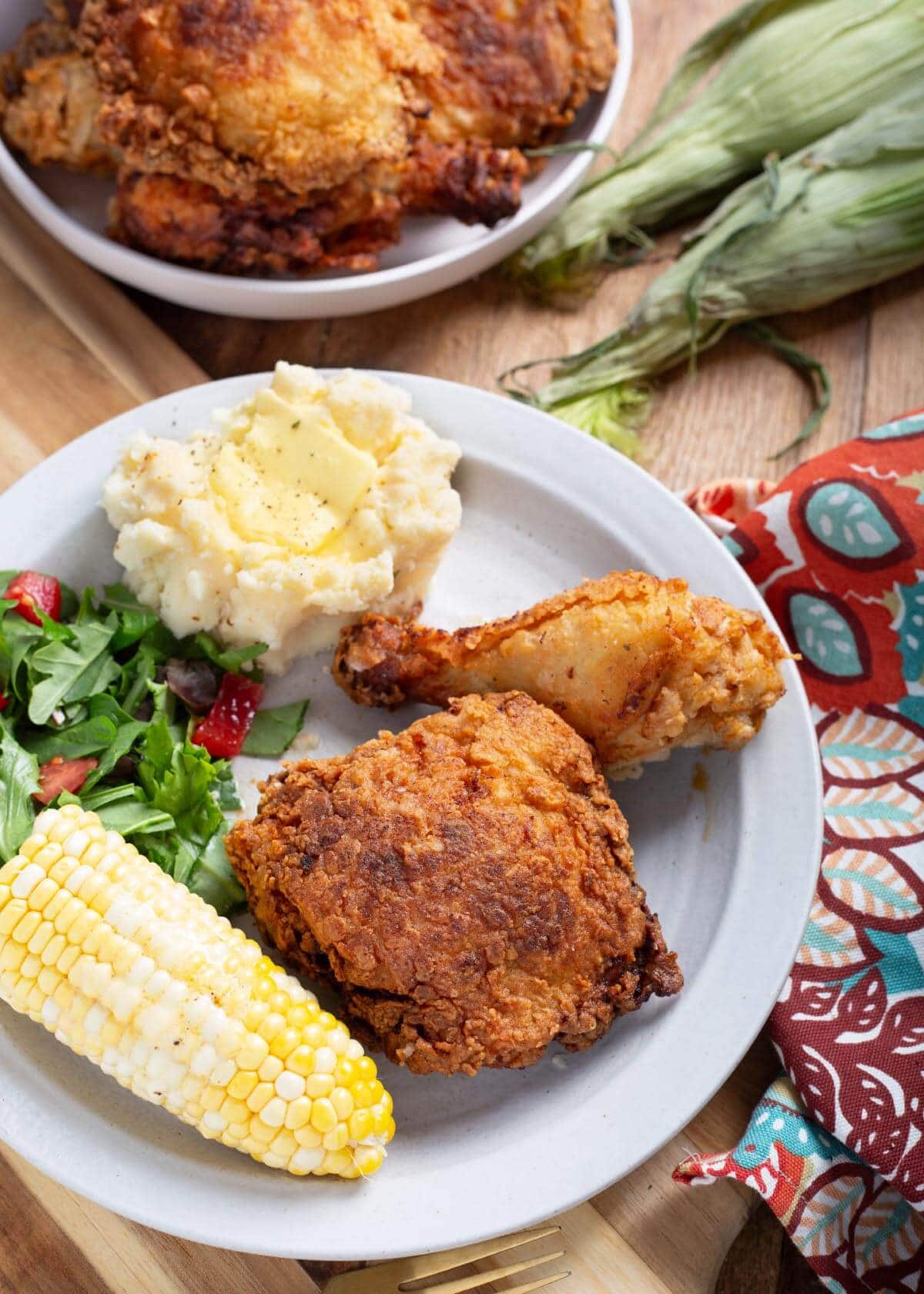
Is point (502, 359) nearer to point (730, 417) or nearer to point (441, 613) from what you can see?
point (730, 417)

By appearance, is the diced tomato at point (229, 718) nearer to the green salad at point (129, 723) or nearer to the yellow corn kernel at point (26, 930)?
the green salad at point (129, 723)

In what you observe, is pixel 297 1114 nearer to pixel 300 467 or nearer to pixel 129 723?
pixel 129 723

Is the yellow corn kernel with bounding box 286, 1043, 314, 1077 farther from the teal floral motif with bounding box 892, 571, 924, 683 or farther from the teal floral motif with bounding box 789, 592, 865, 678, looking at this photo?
the teal floral motif with bounding box 892, 571, 924, 683

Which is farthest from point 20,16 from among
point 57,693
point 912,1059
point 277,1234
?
point 912,1059

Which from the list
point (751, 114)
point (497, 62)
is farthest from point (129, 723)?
point (751, 114)

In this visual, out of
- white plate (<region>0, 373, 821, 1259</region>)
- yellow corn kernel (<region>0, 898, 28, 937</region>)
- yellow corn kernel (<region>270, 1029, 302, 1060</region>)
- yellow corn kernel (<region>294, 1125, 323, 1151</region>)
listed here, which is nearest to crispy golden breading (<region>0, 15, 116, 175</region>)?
white plate (<region>0, 373, 821, 1259</region>)

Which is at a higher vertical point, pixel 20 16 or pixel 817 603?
pixel 20 16

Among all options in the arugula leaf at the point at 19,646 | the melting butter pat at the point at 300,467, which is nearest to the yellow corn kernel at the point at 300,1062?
the arugula leaf at the point at 19,646
